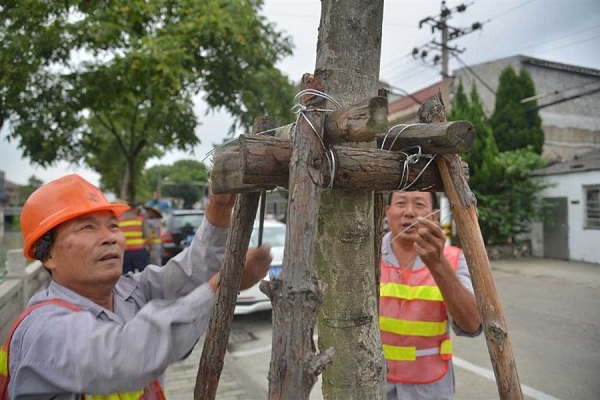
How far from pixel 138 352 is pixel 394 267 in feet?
5.18

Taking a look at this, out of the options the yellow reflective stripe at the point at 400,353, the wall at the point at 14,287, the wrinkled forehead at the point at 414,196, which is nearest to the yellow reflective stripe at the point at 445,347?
the yellow reflective stripe at the point at 400,353

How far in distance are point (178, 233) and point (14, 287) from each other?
5.63m

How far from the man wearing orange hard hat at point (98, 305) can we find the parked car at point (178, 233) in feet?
26.7

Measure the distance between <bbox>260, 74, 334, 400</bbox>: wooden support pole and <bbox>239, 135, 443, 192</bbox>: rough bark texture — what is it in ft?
0.22

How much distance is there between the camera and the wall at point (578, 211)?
11.7 m

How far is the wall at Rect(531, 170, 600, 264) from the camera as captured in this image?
11.7 m

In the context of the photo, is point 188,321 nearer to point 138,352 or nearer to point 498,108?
point 138,352

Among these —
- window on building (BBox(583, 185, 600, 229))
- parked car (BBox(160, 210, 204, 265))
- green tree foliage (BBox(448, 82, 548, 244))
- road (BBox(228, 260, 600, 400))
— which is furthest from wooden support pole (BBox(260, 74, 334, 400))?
window on building (BBox(583, 185, 600, 229))

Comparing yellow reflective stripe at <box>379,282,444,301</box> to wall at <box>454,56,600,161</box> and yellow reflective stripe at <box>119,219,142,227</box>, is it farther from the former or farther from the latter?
wall at <box>454,56,600,161</box>

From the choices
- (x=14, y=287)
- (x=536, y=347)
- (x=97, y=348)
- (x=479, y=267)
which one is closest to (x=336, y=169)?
(x=479, y=267)

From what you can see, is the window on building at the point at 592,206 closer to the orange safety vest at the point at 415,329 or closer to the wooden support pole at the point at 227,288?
the orange safety vest at the point at 415,329

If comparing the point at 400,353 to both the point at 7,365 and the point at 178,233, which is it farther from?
the point at 178,233

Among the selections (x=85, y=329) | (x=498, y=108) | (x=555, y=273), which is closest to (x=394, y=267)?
(x=85, y=329)

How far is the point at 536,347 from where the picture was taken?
5.50 metres
